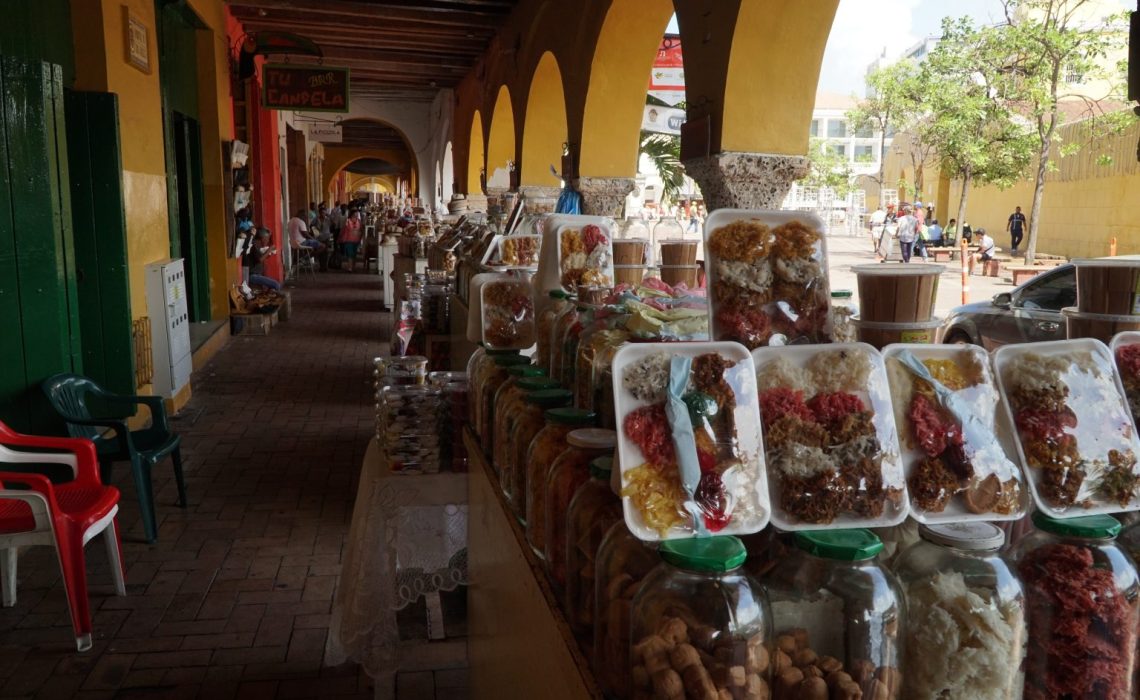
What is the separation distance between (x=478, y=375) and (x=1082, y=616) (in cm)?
175

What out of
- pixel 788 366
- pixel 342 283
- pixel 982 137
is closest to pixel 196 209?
pixel 342 283

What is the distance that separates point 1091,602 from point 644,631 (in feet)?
1.94

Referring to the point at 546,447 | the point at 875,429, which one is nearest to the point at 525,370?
the point at 546,447

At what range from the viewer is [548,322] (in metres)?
2.40

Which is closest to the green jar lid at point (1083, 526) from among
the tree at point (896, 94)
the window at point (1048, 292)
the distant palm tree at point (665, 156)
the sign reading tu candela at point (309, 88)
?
the window at point (1048, 292)

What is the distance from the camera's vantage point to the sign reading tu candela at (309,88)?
34.4ft

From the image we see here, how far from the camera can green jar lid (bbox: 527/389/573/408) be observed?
190 cm

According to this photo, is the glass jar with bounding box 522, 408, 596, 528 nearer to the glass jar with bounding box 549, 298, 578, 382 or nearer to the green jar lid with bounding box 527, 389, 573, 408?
the green jar lid with bounding box 527, 389, 573, 408

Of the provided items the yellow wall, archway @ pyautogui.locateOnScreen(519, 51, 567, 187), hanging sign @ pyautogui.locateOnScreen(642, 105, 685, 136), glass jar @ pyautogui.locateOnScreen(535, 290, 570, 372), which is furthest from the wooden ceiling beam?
glass jar @ pyautogui.locateOnScreen(535, 290, 570, 372)

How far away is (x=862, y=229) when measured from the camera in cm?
3316

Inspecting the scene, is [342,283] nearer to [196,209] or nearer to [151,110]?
[196,209]

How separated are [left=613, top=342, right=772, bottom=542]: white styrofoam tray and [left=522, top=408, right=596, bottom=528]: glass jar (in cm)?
42

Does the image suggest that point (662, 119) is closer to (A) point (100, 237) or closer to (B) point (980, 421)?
(A) point (100, 237)

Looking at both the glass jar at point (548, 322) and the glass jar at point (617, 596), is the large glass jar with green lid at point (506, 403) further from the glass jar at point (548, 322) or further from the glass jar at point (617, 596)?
the glass jar at point (617, 596)
